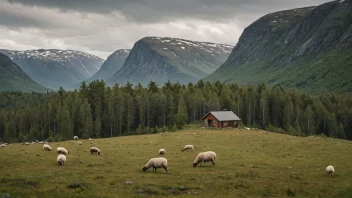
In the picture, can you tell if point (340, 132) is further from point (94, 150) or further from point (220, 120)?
point (94, 150)

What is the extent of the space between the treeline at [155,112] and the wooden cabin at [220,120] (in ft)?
26.7

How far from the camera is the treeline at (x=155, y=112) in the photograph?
108 meters

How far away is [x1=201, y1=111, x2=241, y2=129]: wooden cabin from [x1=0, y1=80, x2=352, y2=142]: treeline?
8.12m

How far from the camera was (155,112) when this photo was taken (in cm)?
12056

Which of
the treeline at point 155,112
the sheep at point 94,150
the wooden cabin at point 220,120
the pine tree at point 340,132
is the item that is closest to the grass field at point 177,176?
the sheep at point 94,150

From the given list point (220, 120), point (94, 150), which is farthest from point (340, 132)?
point (94, 150)

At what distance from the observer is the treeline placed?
108 metres

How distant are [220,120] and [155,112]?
3343 centimetres

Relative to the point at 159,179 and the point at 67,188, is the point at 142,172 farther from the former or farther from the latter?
the point at 67,188

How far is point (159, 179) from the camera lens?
92.1ft

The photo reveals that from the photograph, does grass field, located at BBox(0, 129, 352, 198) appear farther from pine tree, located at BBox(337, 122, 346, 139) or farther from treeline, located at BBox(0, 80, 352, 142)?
pine tree, located at BBox(337, 122, 346, 139)

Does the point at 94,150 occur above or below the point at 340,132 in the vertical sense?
above

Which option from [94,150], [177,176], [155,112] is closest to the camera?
[177,176]

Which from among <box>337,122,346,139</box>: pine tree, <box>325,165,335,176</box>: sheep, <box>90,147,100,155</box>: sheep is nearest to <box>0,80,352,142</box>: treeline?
<box>337,122,346,139</box>: pine tree
